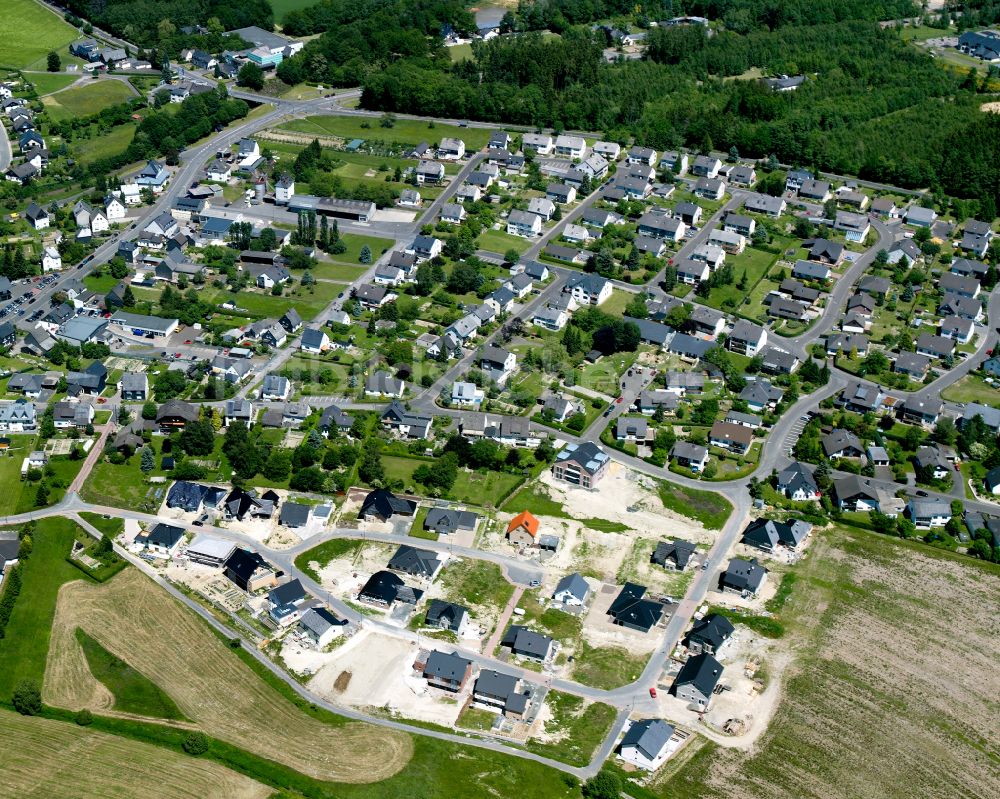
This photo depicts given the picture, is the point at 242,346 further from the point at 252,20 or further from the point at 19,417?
the point at 252,20

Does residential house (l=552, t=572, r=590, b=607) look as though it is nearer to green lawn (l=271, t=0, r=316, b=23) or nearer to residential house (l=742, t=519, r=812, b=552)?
residential house (l=742, t=519, r=812, b=552)

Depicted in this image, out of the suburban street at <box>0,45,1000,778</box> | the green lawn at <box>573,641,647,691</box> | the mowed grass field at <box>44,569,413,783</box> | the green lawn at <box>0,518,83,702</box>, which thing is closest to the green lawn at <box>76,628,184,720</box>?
the mowed grass field at <box>44,569,413,783</box>

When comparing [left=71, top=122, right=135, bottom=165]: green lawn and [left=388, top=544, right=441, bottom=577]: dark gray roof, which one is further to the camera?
[left=71, top=122, right=135, bottom=165]: green lawn

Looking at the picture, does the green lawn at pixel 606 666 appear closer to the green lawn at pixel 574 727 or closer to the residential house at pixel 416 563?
the green lawn at pixel 574 727

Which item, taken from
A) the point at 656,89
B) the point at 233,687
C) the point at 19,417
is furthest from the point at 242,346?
the point at 656,89

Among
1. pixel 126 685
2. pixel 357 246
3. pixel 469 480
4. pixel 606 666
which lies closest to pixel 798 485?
pixel 606 666
